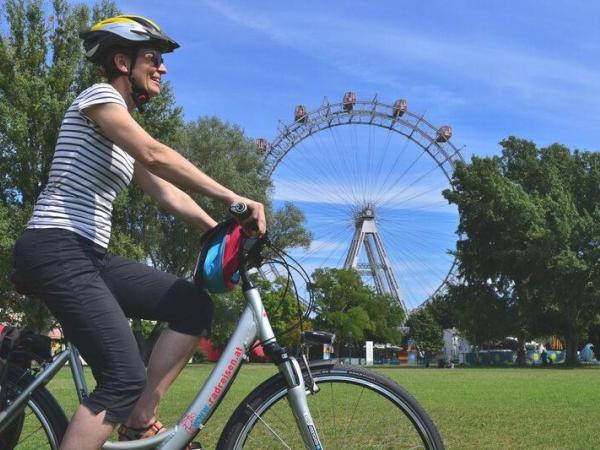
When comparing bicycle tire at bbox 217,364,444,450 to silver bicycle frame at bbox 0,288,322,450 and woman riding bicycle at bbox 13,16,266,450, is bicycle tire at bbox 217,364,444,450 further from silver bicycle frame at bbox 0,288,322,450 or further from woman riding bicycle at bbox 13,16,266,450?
woman riding bicycle at bbox 13,16,266,450

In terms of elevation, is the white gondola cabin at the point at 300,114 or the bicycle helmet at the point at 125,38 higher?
the white gondola cabin at the point at 300,114

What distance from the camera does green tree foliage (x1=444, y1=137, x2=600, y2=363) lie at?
49.3 meters

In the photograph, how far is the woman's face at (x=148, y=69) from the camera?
3.37 m

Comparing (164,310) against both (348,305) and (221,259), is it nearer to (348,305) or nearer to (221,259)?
(221,259)

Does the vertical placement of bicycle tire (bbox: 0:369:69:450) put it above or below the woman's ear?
below

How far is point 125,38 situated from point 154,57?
157 mm

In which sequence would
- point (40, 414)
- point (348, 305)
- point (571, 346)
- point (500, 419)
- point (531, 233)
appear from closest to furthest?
1. point (40, 414)
2. point (500, 419)
3. point (531, 233)
4. point (571, 346)
5. point (348, 305)

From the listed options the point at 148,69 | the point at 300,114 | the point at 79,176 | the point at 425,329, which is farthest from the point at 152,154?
the point at 425,329

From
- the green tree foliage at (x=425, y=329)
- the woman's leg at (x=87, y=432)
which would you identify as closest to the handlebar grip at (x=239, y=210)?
the woman's leg at (x=87, y=432)

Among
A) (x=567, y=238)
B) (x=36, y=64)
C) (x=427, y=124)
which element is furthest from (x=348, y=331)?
(x=36, y=64)

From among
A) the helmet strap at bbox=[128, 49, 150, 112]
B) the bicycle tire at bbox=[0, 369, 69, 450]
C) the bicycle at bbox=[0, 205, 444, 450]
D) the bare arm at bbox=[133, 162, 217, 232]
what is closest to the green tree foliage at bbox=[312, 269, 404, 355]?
the bare arm at bbox=[133, 162, 217, 232]

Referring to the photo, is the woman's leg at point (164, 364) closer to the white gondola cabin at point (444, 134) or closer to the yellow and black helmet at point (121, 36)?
the yellow and black helmet at point (121, 36)

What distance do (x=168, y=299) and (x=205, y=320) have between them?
0.57 feet

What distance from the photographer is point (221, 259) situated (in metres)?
3.29
